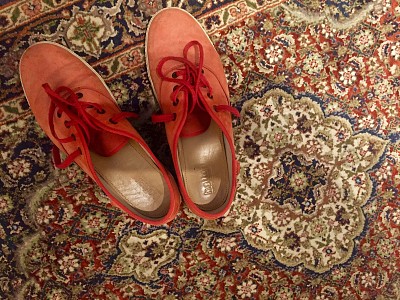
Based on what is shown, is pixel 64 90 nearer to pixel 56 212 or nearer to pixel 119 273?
pixel 56 212

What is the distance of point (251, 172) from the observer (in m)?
1.06

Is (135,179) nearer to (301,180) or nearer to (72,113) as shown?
(72,113)

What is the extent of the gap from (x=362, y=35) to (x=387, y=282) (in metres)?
0.69

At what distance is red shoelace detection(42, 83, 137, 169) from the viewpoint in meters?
0.88

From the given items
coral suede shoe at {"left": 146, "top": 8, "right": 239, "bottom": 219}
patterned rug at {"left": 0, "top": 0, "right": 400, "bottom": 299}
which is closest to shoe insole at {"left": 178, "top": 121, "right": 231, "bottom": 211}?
coral suede shoe at {"left": 146, "top": 8, "right": 239, "bottom": 219}

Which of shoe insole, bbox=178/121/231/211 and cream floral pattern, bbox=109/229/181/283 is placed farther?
cream floral pattern, bbox=109/229/181/283

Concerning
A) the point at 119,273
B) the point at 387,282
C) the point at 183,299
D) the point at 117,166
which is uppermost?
the point at 117,166

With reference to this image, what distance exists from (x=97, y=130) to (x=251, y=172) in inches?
16.3

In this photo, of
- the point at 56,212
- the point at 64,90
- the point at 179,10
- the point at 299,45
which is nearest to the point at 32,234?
the point at 56,212

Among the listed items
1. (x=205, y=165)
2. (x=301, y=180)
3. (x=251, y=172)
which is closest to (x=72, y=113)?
(x=205, y=165)

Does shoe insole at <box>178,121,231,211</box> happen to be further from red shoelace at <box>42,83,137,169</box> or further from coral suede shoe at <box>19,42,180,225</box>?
red shoelace at <box>42,83,137,169</box>

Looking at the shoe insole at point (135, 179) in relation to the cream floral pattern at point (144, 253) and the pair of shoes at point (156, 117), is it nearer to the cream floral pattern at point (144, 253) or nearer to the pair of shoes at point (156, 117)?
the pair of shoes at point (156, 117)

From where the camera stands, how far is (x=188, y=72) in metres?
0.95

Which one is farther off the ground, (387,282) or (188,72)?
(188,72)
